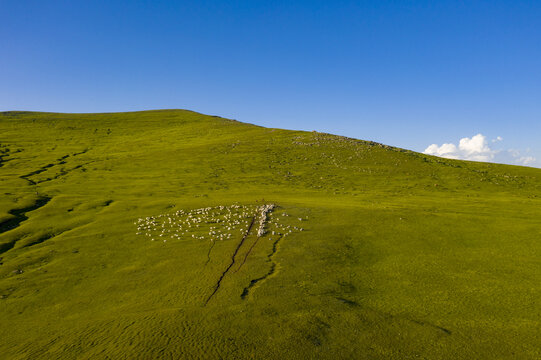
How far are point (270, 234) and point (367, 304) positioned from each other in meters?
11.7

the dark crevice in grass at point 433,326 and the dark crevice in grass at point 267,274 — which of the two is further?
the dark crevice in grass at point 267,274

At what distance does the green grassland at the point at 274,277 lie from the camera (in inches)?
499

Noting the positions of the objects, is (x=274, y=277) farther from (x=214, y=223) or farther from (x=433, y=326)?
(x=214, y=223)

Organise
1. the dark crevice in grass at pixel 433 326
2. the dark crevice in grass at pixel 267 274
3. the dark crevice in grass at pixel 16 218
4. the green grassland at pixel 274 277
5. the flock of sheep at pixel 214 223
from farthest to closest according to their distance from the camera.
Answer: the flock of sheep at pixel 214 223 → the dark crevice in grass at pixel 16 218 → the dark crevice in grass at pixel 267 274 → the dark crevice in grass at pixel 433 326 → the green grassland at pixel 274 277

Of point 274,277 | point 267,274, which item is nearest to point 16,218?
point 267,274

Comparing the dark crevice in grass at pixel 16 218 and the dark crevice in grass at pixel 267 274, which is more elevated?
the dark crevice in grass at pixel 267 274

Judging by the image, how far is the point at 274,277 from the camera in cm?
1828

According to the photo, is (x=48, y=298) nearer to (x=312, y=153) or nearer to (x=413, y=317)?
(x=413, y=317)

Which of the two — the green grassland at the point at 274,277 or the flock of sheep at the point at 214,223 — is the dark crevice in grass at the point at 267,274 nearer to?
the green grassland at the point at 274,277

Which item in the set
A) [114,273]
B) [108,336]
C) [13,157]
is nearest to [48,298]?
[114,273]

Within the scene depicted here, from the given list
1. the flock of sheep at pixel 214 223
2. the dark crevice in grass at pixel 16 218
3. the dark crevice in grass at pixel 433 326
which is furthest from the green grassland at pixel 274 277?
the flock of sheep at pixel 214 223

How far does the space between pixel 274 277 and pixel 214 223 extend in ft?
44.5

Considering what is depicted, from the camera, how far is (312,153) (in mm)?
76688

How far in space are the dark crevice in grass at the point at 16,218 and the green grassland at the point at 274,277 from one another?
199 mm
